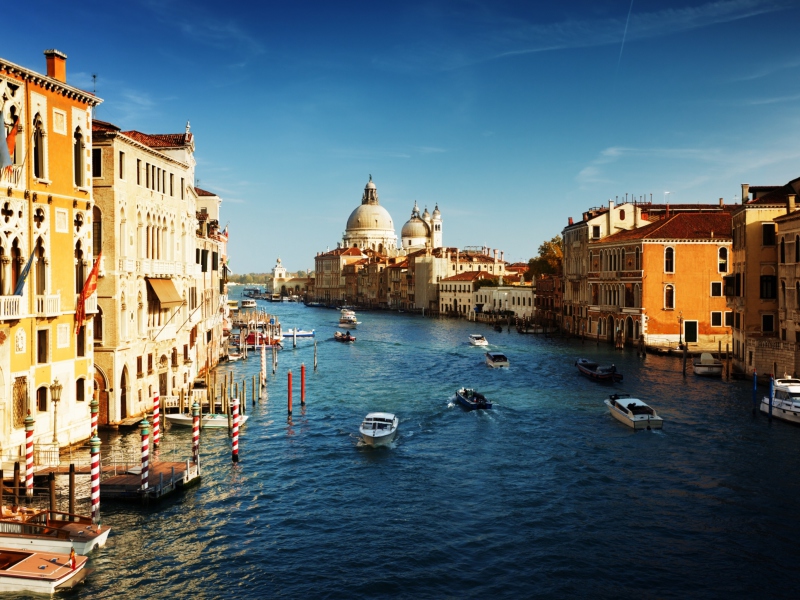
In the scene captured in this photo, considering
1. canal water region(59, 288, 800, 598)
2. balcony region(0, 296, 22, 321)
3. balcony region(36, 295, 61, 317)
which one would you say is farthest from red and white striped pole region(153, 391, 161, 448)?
balcony region(0, 296, 22, 321)

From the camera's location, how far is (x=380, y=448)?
Result: 2106 cm

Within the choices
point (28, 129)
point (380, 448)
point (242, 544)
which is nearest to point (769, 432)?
point (380, 448)

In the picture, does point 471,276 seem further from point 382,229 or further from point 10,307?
point 10,307

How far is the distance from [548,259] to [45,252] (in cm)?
6662

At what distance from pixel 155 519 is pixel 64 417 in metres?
4.51

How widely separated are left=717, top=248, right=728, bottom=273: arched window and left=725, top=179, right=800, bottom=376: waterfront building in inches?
478

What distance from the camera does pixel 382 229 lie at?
493ft

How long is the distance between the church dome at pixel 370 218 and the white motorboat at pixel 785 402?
12790cm

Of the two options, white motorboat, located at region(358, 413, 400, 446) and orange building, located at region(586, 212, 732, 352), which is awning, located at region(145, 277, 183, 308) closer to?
white motorboat, located at region(358, 413, 400, 446)

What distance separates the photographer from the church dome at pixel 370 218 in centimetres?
15012

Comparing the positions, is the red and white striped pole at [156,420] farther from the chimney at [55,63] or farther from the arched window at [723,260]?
the arched window at [723,260]

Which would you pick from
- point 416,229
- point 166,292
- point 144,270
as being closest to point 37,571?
point 144,270

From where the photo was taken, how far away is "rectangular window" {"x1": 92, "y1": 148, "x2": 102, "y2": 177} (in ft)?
67.8

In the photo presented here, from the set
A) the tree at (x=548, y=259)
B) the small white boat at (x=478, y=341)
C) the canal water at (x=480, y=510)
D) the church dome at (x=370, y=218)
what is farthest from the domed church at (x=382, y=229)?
the canal water at (x=480, y=510)
